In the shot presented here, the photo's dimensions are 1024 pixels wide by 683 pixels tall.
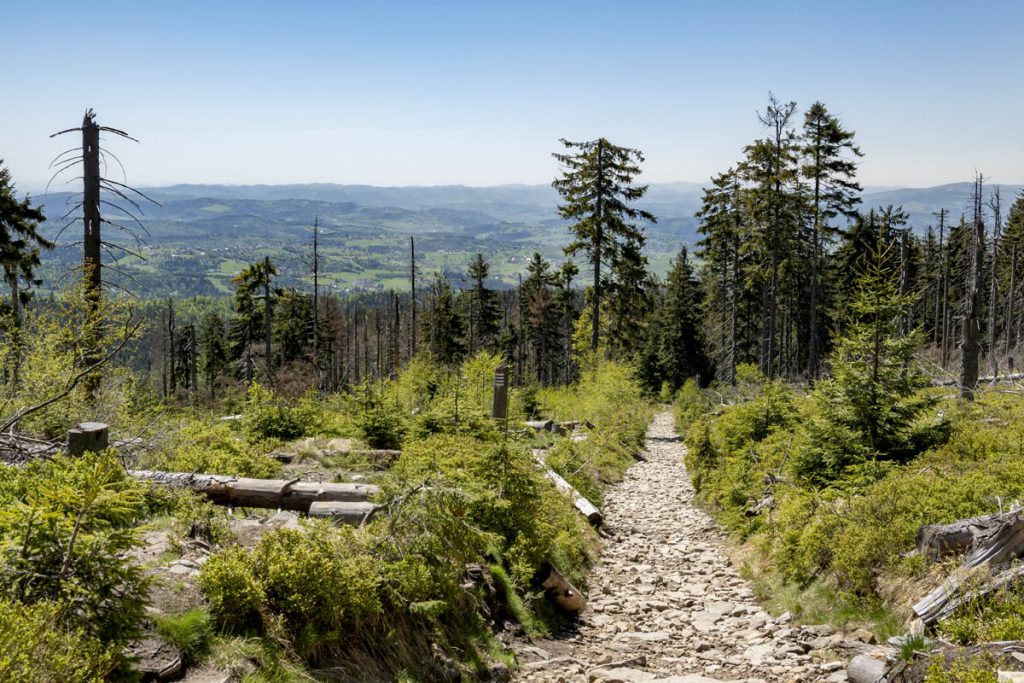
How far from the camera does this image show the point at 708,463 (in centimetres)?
1650

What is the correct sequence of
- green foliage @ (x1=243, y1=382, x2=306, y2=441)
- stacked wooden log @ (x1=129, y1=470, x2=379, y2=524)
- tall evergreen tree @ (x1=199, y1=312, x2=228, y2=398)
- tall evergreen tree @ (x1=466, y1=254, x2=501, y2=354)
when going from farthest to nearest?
tall evergreen tree @ (x1=199, y1=312, x2=228, y2=398)
tall evergreen tree @ (x1=466, y1=254, x2=501, y2=354)
green foliage @ (x1=243, y1=382, x2=306, y2=441)
stacked wooden log @ (x1=129, y1=470, x2=379, y2=524)

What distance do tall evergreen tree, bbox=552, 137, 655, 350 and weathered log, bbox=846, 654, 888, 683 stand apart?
81.1 feet

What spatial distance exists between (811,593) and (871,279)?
17.0 ft

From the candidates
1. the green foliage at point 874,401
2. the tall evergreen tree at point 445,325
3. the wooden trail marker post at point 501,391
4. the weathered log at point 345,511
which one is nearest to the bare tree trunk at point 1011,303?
the green foliage at point 874,401

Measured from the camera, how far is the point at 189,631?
4.97m

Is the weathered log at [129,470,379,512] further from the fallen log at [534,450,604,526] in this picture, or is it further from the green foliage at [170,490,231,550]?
the fallen log at [534,450,604,526]

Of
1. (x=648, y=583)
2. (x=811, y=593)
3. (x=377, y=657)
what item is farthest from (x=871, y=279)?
(x=377, y=657)

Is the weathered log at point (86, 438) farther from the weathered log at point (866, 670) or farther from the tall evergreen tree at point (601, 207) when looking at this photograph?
the tall evergreen tree at point (601, 207)

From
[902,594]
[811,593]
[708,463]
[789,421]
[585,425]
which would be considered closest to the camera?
[902,594]

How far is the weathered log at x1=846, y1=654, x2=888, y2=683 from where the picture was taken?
18.6 ft

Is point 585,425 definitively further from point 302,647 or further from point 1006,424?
point 302,647

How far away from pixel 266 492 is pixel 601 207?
78.5 feet

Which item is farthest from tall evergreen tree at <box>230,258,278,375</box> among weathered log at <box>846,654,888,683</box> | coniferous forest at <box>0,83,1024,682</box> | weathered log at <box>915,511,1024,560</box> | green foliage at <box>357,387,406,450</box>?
weathered log at <box>846,654,888,683</box>

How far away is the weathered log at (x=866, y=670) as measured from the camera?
566 centimetres
